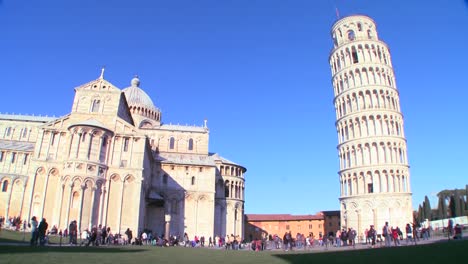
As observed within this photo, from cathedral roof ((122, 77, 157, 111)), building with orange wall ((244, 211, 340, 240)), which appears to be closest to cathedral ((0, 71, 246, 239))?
cathedral roof ((122, 77, 157, 111))

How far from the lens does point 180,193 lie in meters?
44.7

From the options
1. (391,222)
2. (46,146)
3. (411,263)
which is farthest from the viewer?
(391,222)

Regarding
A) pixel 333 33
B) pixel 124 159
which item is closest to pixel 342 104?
pixel 333 33

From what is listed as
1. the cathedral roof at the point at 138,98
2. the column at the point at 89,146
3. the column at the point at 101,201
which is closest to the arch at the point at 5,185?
the cathedral roof at the point at 138,98

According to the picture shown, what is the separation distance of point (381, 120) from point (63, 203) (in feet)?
119

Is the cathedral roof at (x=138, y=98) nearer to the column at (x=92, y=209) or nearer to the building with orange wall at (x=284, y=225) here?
the column at (x=92, y=209)

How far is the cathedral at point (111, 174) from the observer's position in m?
31.3

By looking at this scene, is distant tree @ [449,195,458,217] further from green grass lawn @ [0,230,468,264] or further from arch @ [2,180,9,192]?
arch @ [2,180,9,192]

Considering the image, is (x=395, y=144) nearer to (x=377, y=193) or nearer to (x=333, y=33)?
(x=377, y=193)

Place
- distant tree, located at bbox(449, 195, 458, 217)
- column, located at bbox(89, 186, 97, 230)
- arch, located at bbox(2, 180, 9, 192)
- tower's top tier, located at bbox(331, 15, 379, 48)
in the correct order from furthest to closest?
1. distant tree, located at bbox(449, 195, 458, 217)
2. tower's top tier, located at bbox(331, 15, 379, 48)
3. arch, located at bbox(2, 180, 9, 192)
4. column, located at bbox(89, 186, 97, 230)

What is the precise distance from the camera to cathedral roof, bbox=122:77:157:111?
5509 centimetres

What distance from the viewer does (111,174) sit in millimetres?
33219

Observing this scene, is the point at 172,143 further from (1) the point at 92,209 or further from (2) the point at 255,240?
(2) the point at 255,240

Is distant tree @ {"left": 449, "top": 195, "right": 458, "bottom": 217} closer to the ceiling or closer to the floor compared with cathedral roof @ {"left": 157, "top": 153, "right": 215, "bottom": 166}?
closer to the floor
